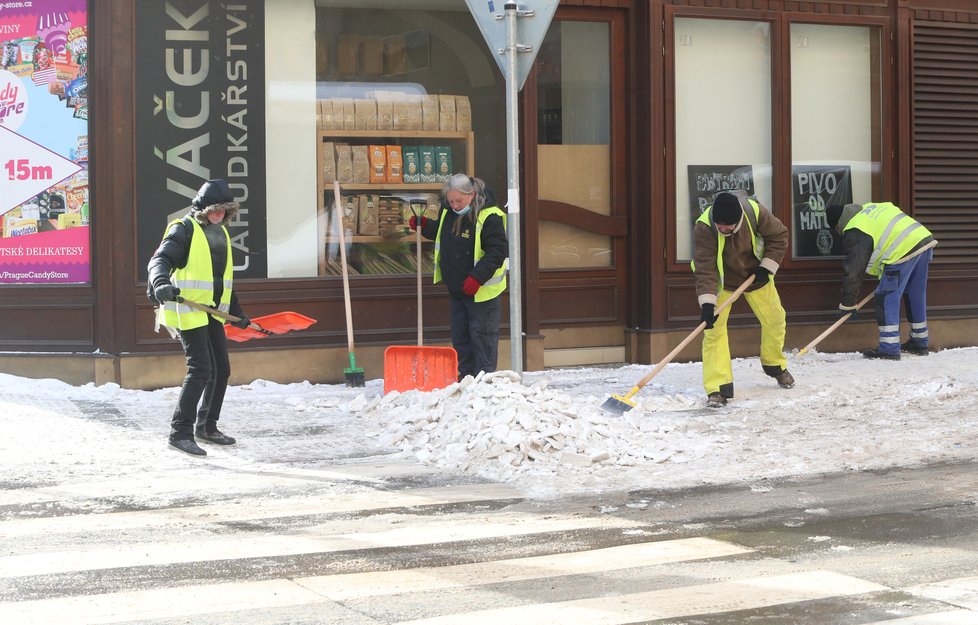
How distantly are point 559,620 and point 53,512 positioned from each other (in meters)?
3.26

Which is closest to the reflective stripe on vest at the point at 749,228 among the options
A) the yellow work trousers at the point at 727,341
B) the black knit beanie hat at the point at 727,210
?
the black knit beanie hat at the point at 727,210

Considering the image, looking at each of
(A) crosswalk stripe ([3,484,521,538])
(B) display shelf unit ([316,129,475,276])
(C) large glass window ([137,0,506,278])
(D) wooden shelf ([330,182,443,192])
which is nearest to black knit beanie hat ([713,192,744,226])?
(C) large glass window ([137,0,506,278])

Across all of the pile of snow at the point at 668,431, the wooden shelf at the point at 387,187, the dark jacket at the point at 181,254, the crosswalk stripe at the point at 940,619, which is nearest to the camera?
the crosswalk stripe at the point at 940,619

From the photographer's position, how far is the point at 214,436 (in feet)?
28.5

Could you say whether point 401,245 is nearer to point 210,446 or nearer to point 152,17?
point 152,17

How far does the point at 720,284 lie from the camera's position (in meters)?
10.3

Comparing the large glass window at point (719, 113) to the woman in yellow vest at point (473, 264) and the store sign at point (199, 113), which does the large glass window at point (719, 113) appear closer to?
the woman in yellow vest at point (473, 264)

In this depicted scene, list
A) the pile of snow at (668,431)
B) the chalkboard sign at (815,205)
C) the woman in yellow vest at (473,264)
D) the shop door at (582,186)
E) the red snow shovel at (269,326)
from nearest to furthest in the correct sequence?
the pile of snow at (668,431) < the red snow shovel at (269,326) < the woman in yellow vest at (473,264) < the shop door at (582,186) < the chalkboard sign at (815,205)

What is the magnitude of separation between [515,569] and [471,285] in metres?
4.63

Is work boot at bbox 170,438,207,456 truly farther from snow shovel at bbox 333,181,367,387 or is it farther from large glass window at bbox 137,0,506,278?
large glass window at bbox 137,0,506,278

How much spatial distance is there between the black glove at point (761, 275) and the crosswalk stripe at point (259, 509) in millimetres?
3681

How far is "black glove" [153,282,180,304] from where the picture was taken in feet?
26.2

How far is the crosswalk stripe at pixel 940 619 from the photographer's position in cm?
472

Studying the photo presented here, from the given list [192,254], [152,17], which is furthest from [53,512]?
[152,17]
